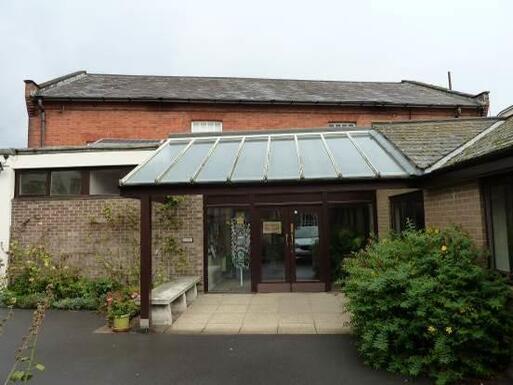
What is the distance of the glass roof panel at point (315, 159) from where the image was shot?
6.74 metres

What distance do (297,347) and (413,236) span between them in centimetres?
235

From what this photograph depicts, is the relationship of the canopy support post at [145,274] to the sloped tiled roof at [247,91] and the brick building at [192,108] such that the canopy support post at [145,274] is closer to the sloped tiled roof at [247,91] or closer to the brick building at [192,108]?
the brick building at [192,108]

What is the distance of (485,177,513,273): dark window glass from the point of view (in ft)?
16.9

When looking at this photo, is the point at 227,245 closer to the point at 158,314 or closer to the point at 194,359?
the point at 158,314

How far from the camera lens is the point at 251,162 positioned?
Result: 24.9 feet

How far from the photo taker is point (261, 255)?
10.3 meters

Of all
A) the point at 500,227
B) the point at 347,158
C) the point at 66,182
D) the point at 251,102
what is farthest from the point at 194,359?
the point at 251,102

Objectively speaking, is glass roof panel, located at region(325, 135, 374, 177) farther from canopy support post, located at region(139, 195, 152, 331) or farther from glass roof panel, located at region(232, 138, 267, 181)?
canopy support post, located at region(139, 195, 152, 331)

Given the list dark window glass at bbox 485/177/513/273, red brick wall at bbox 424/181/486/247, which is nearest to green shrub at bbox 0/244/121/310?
red brick wall at bbox 424/181/486/247

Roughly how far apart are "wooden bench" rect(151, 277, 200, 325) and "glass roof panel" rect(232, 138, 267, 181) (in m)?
2.60

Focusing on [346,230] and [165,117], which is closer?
[346,230]

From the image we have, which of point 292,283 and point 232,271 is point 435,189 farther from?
point 232,271

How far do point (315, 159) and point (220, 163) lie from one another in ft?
5.89

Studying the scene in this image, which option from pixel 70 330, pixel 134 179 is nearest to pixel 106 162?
pixel 134 179
